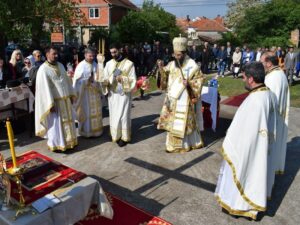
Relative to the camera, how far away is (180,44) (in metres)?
6.17

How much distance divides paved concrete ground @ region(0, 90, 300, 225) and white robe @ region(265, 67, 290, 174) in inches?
16.7

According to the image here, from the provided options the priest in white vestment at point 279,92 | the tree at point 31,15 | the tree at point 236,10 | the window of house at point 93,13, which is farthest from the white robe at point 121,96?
the tree at point 236,10

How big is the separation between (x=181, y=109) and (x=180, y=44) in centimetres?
119

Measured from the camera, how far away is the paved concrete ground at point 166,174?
180 inches

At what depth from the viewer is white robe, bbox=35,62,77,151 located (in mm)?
6105

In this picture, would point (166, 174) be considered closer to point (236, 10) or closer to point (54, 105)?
point (54, 105)

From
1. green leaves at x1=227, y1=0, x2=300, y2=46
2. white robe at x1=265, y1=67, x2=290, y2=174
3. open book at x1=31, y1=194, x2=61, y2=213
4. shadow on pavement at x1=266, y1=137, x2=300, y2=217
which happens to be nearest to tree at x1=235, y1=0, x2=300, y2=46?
green leaves at x1=227, y1=0, x2=300, y2=46

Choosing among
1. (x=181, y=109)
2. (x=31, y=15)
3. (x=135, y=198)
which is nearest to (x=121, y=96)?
(x=181, y=109)

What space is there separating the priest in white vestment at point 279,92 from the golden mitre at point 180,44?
145cm

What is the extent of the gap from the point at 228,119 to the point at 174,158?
3.25m

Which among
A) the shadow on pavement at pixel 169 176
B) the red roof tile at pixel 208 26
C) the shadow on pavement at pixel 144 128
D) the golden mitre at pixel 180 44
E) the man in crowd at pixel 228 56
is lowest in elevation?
the shadow on pavement at pixel 169 176

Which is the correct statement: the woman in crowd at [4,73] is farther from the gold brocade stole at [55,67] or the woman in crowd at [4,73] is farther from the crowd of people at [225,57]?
the crowd of people at [225,57]

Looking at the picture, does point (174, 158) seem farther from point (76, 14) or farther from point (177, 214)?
point (76, 14)

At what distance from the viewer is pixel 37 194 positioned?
3.22 m
